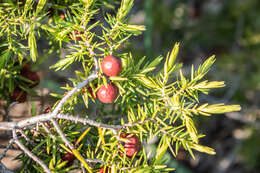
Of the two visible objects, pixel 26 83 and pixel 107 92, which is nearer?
pixel 107 92

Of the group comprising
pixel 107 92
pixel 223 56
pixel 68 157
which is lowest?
pixel 68 157

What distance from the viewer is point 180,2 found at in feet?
7.32

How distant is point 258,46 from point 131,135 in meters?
1.58

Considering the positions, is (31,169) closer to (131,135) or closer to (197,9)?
(131,135)

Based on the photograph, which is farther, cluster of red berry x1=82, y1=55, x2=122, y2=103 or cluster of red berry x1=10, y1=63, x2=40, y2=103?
cluster of red berry x1=10, y1=63, x2=40, y2=103

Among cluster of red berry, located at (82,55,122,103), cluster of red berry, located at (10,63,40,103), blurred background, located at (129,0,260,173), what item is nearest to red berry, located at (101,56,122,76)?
cluster of red berry, located at (82,55,122,103)

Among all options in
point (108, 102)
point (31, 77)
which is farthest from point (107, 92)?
point (31, 77)

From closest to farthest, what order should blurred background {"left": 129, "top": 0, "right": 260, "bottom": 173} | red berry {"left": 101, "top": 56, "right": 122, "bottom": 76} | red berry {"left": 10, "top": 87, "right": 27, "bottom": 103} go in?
red berry {"left": 101, "top": 56, "right": 122, "bottom": 76} → red berry {"left": 10, "top": 87, "right": 27, "bottom": 103} → blurred background {"left": 129, "top": 0, "right": 260, "bottom": 173}

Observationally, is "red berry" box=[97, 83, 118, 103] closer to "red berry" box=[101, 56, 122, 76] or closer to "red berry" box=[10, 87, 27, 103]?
"red berry" box=[101, 56, 122, 76]

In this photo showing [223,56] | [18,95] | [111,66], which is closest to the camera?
[111,66]

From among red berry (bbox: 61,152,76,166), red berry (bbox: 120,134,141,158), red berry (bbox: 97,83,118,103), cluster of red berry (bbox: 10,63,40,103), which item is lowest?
red berry (bbox: 61,152,76,166)

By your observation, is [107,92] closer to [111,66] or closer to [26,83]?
[111,66]

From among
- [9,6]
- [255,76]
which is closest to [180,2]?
[255,76]

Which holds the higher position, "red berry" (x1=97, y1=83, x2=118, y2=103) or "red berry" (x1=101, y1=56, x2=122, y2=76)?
"red berry" (x1=101, y1=56, x2=122, y2=76)
